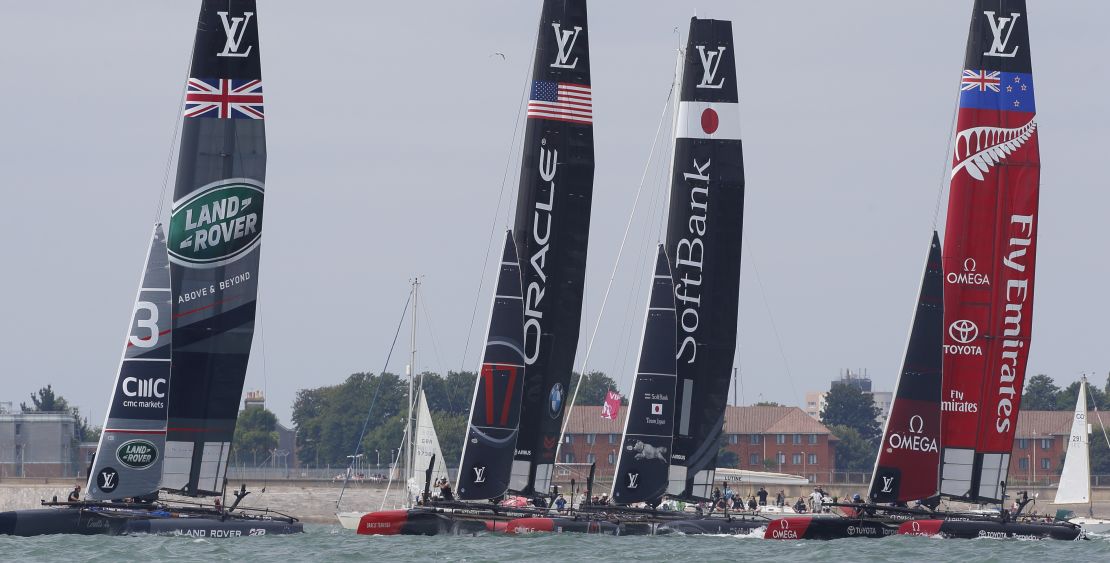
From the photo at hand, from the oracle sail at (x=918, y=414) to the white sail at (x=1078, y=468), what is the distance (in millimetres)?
33147

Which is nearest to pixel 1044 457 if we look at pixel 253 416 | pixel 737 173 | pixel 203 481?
pixel 253 416

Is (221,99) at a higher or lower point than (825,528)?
higher

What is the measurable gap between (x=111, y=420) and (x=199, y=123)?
19.5ft

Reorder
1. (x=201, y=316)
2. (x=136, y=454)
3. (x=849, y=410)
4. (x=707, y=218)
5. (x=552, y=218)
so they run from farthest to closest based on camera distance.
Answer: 1. (x=849, y=410)
2. (x=707, y=218)
3. (x=552, y=218)
4. (x=201, y=316)
5. (x=136, y=454)

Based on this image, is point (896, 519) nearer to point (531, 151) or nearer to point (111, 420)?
point (531, 151)

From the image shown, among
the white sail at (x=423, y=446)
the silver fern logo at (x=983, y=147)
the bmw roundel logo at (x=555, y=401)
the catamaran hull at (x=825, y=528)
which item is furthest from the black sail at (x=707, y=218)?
the white sail at (x=423, y=446)

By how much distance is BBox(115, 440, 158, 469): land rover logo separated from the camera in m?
33.1

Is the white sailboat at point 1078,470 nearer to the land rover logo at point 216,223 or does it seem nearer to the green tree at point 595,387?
the land rover logo at point 216,223

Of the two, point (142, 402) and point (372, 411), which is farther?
point (372, 411)

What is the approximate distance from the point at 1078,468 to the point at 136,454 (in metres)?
44.5

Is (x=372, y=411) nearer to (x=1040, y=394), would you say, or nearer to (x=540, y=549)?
(x=1040, y=394)

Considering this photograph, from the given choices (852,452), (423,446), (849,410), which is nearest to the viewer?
(423,446)

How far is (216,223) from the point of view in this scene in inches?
1375

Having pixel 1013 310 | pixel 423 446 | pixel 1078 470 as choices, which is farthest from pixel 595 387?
pixel 1013 310
